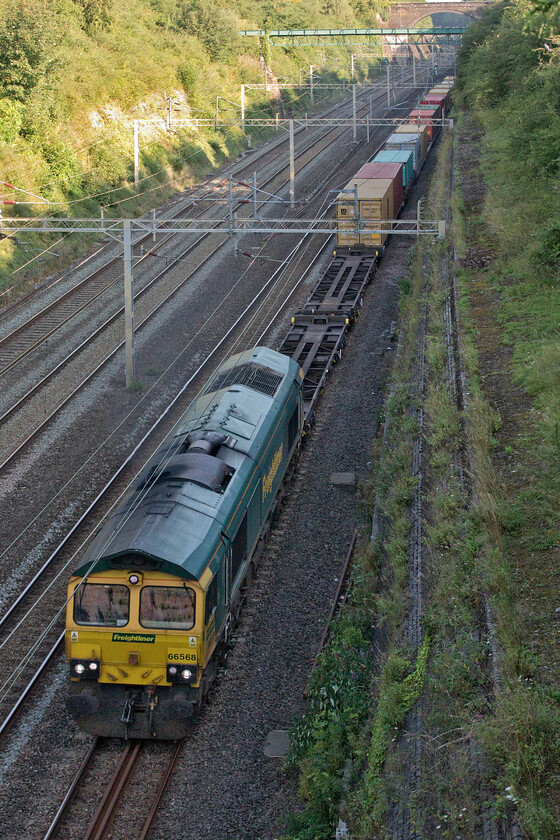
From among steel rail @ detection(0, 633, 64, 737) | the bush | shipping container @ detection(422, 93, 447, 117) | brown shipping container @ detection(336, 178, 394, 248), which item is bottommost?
steel rail @ detection(0, 633, 64, 737)

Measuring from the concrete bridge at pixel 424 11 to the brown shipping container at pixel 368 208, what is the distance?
83.5 m

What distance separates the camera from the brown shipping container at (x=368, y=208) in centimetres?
3450

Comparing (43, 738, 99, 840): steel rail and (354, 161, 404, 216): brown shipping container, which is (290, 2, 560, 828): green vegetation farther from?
(354, 161, 404, 216): brown shipping container

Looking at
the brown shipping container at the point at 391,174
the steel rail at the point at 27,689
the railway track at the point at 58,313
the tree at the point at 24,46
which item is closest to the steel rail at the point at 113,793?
the steel rail at the point at 27,689

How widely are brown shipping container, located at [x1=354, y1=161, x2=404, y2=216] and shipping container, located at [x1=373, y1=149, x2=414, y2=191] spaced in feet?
3.61

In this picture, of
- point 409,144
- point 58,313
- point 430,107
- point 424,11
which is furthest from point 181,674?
point 424,11

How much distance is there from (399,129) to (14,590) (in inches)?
1736

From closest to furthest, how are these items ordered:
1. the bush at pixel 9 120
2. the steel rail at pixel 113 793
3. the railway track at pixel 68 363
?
the steel rail at pixel 113 793, the railway track at pixel 68 363, the bush at pixel 9 120

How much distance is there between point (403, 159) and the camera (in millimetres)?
42625

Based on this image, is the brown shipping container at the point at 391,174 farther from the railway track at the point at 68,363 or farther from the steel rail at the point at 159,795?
the steel rail at the point at 159,795

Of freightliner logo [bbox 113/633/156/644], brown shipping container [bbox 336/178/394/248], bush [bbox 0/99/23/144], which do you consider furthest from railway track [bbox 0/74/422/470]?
freightliner logo [bbox 113/633/156/644]

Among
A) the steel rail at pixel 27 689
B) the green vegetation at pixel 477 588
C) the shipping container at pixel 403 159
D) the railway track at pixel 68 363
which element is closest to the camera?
the green vegetation at pixel 477 588

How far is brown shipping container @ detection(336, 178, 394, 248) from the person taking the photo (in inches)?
1358

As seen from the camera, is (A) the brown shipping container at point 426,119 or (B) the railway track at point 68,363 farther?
(A) the brown shipping container at point 426,119
